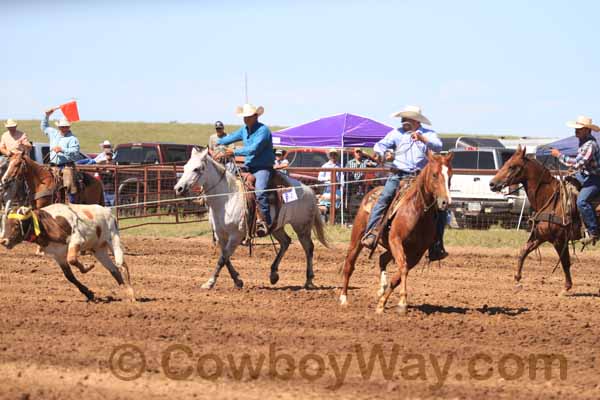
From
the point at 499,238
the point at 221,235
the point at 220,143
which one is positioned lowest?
the point at 499,238

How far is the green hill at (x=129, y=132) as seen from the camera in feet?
253

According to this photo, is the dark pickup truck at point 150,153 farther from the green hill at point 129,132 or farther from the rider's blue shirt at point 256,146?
the green hill at point 129,132

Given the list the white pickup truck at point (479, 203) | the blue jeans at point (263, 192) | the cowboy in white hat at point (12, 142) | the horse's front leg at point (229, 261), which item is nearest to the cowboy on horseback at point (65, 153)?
the cowboy in white hat at point (12, 142)

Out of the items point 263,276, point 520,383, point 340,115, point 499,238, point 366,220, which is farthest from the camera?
point 340,115

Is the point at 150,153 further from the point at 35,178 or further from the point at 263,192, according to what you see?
the point at 263,192

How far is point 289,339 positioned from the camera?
29.2 ft

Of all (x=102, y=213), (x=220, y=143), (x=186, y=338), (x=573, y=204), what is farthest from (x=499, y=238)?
(x=186, y=338)

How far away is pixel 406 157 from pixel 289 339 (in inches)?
141

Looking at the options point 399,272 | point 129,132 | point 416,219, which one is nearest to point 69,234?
point 399,272

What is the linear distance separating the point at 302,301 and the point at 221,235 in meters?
1.94

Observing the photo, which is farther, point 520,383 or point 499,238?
point 499,238

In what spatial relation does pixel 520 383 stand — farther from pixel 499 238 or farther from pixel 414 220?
pixel 499 238

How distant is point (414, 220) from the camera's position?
10.9 meters

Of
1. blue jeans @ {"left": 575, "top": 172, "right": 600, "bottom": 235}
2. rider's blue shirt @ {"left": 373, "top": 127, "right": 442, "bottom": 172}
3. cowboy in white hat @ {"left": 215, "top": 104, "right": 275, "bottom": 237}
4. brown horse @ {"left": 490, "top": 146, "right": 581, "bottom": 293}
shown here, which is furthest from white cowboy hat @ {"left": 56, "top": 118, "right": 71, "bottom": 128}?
blue jeans @ {"left": 575, "top": 172, "right": 600, "bottom": 235}
